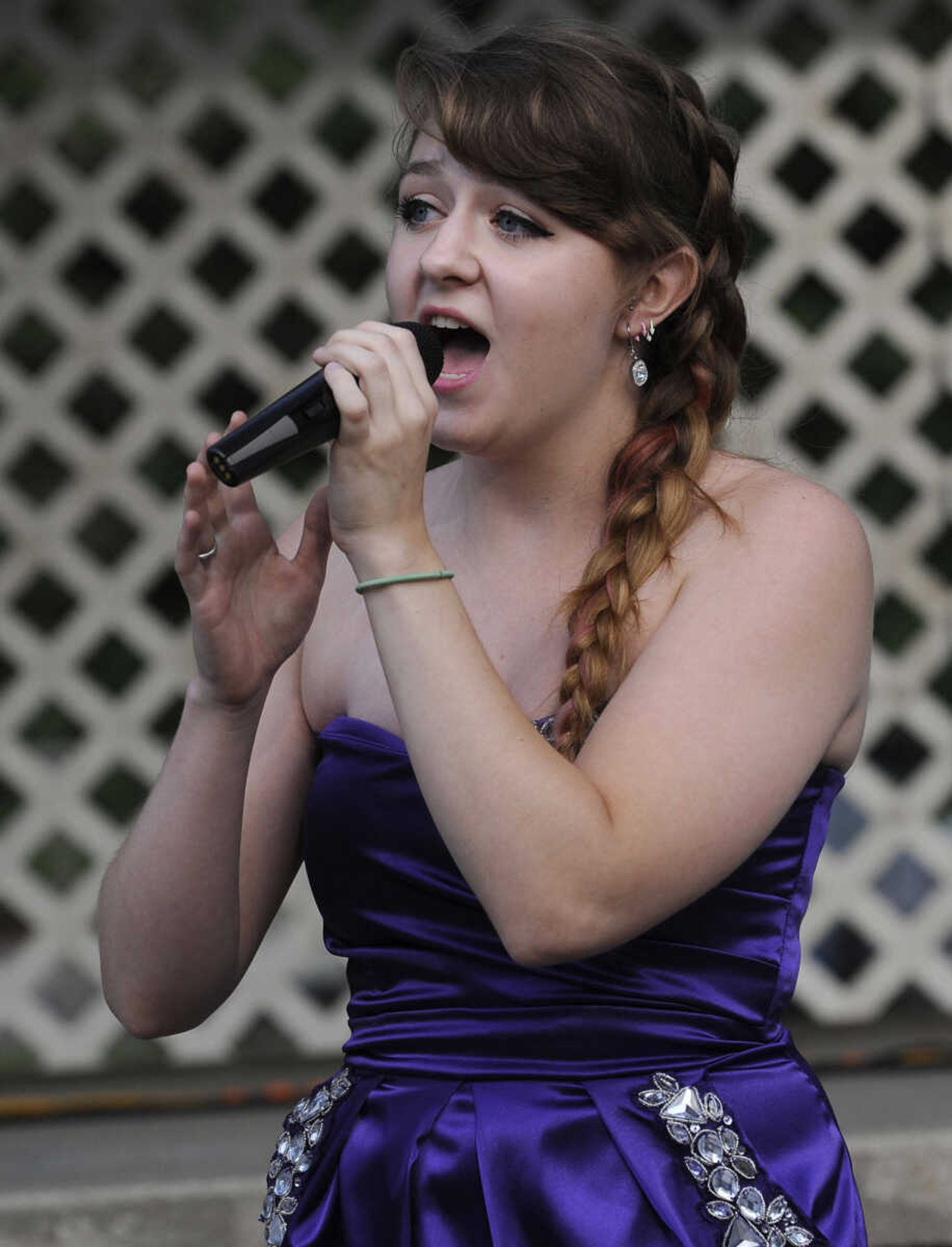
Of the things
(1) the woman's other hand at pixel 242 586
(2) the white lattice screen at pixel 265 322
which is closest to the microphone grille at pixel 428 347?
(1) the woman's other hand at pixel 242 586

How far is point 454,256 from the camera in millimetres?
1509

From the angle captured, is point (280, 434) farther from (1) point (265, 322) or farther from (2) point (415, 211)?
(1) point (265, 322)

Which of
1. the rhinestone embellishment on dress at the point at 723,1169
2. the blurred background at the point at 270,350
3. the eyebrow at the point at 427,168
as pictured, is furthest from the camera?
the blurred background at the point at 270,350

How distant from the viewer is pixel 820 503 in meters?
1.54

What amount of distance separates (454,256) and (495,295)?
48mm

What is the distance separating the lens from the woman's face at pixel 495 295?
1.52 metres

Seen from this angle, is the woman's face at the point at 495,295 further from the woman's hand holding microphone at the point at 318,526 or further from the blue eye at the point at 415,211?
the woman's hand holding microphone at the point at 318,526

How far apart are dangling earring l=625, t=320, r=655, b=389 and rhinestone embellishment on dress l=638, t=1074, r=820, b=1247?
641mm

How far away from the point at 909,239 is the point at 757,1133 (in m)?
2.91

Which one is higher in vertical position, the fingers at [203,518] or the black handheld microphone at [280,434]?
the black handheld microphone at [280,434]

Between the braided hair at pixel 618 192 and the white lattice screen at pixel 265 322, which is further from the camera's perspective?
the white lattice screen at pixel 265 322

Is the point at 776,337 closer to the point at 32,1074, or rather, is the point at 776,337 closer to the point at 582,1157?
the point at 32,1074

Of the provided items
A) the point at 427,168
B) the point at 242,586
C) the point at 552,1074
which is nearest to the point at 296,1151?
the point at 552,1074

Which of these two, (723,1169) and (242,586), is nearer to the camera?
(723,1169)
